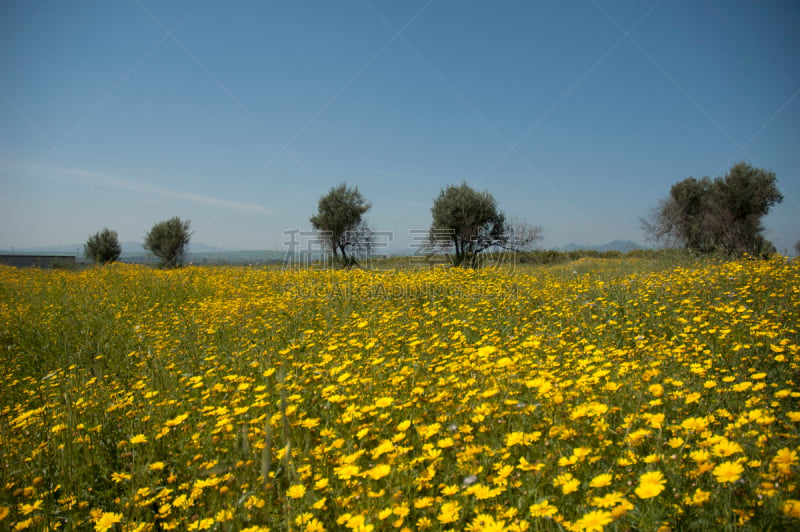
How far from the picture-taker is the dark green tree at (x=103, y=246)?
1425 inches

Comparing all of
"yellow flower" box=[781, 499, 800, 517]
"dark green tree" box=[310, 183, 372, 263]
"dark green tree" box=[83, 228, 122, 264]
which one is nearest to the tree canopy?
"dark green tree" box=[310, 183, 372, 263]

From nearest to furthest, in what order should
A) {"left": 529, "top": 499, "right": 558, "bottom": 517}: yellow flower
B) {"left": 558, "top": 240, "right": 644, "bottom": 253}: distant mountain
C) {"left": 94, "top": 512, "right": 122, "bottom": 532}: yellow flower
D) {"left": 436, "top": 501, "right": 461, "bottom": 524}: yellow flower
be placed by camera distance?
1. {"left": 529, "top": 499, "right": 558, "bottom": 517}: yellow flower
2. {"left": 436, "top": 501, "right": 461, "bottom": 524}: yellow flower
3. {"left": 94, "top": 512, "right": 122, "bottom": 532}: yellow flower
4. {"left": 558, "top": 240, "right": 644, "bottom": 253}: distant mountain

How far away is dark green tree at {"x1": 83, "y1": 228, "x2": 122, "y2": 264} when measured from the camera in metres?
36.2

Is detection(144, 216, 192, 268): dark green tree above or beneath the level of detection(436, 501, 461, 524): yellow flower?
above

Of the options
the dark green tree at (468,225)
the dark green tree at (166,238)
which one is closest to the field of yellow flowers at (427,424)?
the dark green tree at (468,225)

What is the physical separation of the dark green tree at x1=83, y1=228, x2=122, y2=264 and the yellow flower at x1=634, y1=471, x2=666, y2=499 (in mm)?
43381

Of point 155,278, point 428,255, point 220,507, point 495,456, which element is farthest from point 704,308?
point 428,255

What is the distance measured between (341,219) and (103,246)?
2392 centimetres

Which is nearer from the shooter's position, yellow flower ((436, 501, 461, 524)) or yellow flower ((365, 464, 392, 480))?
yellow flower ((436, 501, 461, 524))

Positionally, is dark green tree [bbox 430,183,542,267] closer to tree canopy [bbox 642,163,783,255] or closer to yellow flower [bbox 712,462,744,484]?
tree canopy [bbox 642,163,783,255]

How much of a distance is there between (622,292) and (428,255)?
19514 millimetres

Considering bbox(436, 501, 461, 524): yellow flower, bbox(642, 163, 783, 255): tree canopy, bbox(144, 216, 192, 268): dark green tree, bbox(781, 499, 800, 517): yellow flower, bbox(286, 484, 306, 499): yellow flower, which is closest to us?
bbox(781, 499, 800, 517): yellow flower

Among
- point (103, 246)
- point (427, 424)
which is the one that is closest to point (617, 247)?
point (427, 424)

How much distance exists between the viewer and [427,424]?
2393mm
